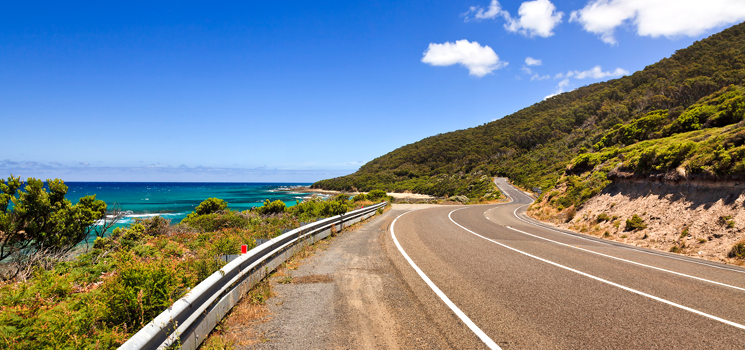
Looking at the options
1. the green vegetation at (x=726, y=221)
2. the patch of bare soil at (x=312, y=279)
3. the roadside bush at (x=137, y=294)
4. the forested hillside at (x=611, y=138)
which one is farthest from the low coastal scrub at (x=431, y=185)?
the roadside bush at (x=137, y=294)

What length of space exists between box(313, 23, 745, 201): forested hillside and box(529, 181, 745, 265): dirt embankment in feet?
2.61

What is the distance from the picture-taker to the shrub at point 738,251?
9162 millimetres

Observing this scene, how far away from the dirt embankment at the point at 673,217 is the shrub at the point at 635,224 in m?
0.06

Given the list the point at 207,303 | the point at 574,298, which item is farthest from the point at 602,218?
the point at 207,303

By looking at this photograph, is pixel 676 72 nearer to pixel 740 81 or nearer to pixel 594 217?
pixel 740 81

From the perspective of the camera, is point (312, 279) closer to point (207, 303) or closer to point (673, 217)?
point (207, 303)

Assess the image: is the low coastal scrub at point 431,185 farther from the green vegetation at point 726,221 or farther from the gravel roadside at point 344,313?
the gravel roadside at point 344,313

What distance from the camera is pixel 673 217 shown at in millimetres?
12672

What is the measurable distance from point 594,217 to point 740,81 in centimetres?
6926

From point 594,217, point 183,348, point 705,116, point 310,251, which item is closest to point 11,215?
point 310,251

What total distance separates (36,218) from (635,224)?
73.6ft

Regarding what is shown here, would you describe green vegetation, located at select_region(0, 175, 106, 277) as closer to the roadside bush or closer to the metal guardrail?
the metal guardrail

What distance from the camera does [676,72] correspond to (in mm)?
78938

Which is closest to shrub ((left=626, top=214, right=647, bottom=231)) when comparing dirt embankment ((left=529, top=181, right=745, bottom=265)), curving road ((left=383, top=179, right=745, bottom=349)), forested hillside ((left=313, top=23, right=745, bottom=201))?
dirt embankment ((left=529, top=181, right=745, bottom=265))
